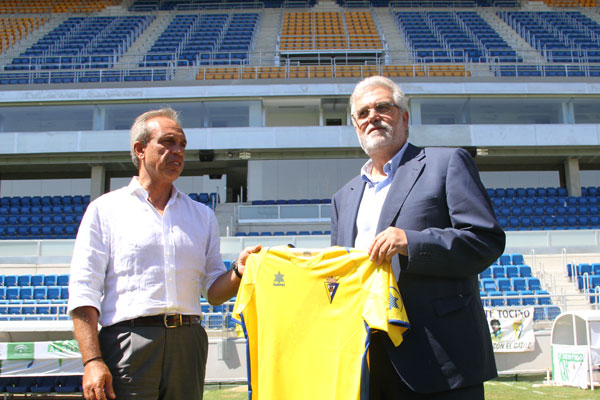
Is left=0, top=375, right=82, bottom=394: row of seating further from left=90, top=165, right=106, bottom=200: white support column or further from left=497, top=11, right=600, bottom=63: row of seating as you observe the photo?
left=497, top=11, right=600, bottom=63: row of seating

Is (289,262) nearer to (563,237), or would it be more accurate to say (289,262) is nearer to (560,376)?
(560,376)

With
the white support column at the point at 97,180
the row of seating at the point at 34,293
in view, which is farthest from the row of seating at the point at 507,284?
the white support column at the point at 97,180

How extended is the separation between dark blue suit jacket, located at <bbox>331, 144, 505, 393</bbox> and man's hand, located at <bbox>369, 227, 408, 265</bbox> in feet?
0.12

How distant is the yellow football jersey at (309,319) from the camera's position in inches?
104

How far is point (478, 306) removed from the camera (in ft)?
8.30

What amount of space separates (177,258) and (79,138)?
64.1 feet

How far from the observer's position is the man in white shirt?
102 inches

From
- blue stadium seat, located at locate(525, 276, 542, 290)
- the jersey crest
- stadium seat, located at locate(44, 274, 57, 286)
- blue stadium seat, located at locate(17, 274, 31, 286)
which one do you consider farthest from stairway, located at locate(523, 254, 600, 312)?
blue stadium seat, located at locate(17, 274, 31, 286)

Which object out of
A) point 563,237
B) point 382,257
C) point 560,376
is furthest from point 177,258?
point 563,237

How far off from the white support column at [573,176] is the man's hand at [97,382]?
22586 millimetres

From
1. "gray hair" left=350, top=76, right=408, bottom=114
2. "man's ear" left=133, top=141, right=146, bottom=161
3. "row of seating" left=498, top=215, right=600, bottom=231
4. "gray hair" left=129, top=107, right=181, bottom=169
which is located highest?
"row of seating" left=498, top=215, right=600, bottom=231

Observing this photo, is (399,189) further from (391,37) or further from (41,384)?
(391,37)

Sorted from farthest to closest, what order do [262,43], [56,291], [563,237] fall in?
1. [262,43]
2. [563,237]
3. [56,291]

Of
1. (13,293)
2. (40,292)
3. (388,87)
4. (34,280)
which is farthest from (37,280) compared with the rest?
(388,87)
